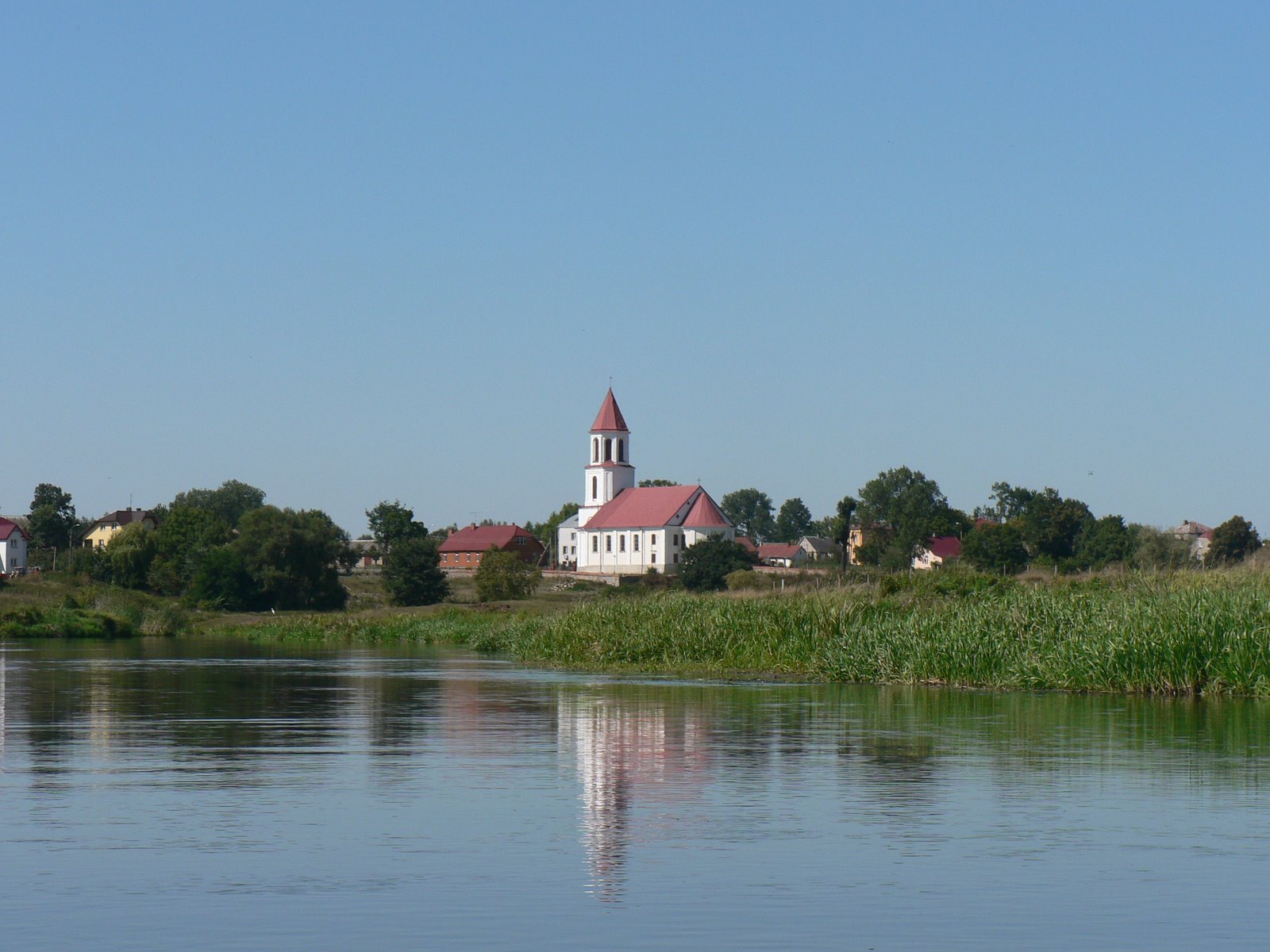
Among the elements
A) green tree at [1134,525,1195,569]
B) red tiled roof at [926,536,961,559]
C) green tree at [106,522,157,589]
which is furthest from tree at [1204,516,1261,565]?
green tree at [106,522,157,589]

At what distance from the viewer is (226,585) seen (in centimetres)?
11269

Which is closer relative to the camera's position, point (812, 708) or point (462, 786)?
point (462, 786)

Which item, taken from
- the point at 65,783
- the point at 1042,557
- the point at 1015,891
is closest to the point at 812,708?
the point at 65,783

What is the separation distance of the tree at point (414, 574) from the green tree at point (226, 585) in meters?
9.23

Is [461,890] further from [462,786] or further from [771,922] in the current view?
[462,786]

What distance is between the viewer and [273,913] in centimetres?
1013

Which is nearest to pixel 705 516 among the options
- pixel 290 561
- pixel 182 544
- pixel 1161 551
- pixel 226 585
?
pixel 182 544

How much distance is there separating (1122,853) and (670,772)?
20.3 feet

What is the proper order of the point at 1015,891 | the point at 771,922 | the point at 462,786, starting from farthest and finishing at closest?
the point at 462,786 < the point at 1015,891 < the point at 771,922

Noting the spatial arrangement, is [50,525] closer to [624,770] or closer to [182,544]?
[182,544]

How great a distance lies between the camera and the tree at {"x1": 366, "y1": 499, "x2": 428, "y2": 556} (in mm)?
165625

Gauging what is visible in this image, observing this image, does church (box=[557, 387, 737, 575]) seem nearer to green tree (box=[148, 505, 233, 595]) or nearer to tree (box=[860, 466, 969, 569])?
tree (box=[860, 466, 969, 569])

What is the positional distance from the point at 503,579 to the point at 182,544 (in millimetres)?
29523

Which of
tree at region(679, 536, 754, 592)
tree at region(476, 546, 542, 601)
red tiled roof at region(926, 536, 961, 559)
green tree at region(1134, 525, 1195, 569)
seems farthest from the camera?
red tiled roof at region(926, 536, 961, 559)
